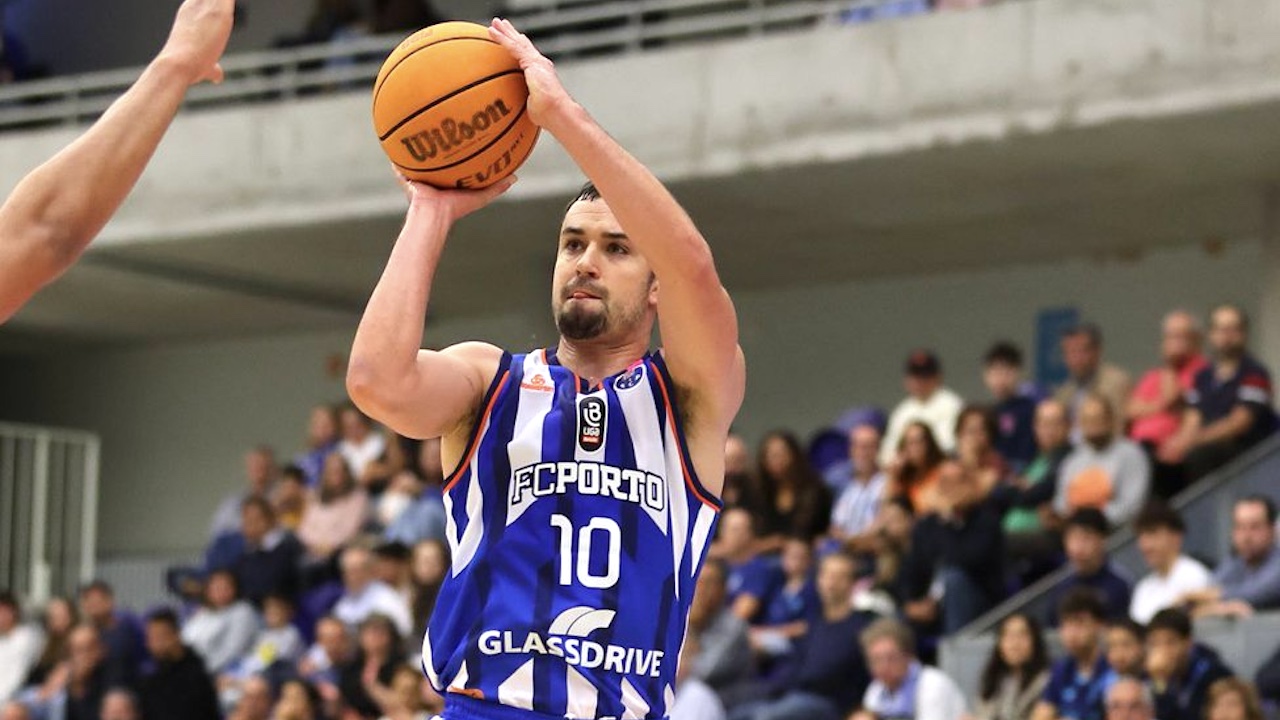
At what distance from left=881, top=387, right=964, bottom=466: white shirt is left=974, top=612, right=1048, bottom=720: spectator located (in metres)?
2.89

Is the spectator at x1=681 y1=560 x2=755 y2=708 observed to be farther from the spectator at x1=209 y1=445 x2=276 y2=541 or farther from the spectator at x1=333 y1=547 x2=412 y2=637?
the spectator at x1=209 y1=445 x2=276 y2=541

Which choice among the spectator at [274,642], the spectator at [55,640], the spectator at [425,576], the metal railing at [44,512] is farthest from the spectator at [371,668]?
the metal railing at [44,512]

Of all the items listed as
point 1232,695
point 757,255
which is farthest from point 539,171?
point 1232,695

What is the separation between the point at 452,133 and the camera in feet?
16.2

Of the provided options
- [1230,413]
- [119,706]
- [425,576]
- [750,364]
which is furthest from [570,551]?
[750,364]

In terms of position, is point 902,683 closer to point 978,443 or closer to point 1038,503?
point 1038,503

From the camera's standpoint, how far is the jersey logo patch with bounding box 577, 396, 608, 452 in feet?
16.3

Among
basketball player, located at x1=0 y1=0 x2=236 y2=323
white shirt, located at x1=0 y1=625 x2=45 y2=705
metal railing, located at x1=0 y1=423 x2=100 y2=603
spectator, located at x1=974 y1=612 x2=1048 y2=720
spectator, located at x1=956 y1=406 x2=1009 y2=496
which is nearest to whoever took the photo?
basketball player, located at x1=0 y1=0 x2=236 y2=323

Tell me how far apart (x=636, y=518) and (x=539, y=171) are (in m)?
11.2

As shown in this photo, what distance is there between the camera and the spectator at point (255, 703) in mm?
13688

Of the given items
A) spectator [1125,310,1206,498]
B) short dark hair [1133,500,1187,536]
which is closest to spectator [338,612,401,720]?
short dark hair [1133,500,1187,536]

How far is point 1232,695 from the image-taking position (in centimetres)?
985

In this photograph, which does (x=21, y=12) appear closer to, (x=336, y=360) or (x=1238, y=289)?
(x=336, y=360)

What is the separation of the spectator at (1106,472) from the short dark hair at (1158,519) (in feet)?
3.19
